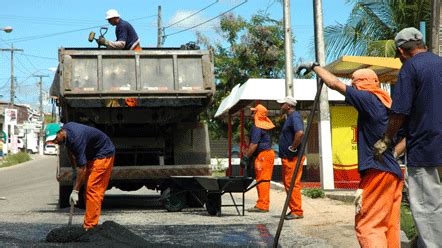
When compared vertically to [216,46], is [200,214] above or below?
below

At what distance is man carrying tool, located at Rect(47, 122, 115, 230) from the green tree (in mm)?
24897

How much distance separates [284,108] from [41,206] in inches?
236

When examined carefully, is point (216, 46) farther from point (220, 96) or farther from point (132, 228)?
point (132, 228)

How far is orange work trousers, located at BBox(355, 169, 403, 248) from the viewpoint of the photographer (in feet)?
19.3

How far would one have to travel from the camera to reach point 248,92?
20.8 m

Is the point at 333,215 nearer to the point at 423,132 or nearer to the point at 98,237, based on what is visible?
the point at 98,237

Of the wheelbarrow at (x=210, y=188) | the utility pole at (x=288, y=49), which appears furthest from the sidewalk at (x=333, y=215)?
the utility pole at (x=288, y=49)

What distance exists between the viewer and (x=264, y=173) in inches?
509

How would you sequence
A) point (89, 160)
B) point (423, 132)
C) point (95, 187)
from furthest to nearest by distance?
point (89, 160) < point (95, 187) < point (423, 132)

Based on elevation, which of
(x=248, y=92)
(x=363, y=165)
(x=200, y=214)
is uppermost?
(x=248, y=92)

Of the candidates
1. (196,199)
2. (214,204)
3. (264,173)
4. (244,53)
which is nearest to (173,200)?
(196,199)

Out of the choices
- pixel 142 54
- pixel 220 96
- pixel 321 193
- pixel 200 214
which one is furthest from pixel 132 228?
pixel 220 96

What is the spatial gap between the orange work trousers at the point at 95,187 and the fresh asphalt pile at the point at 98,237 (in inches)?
14.2

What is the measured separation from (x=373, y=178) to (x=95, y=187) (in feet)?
15.2
